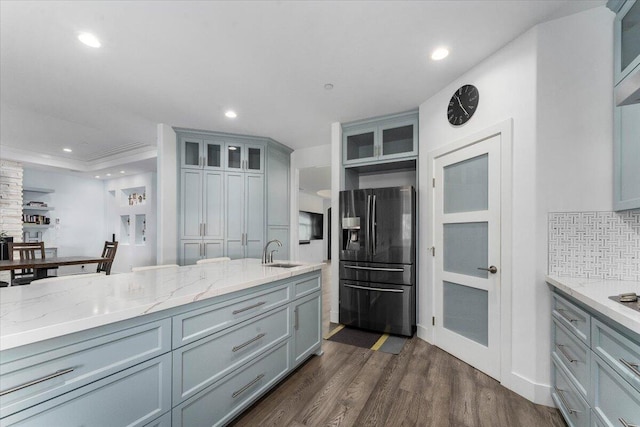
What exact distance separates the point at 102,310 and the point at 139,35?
6.68ft

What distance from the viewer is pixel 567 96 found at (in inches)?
74.8

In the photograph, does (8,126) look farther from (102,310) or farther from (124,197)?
(102,310)

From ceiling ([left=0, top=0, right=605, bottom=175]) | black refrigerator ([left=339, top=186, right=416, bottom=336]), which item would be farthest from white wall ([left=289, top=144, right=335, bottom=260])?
black refrigerator ([left=339, top=186, right=416, bottom=336])

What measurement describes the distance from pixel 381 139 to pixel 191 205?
2864 millimetres

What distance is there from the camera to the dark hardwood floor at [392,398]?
1776 millimetres

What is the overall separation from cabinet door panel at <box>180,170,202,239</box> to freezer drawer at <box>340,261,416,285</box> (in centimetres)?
223

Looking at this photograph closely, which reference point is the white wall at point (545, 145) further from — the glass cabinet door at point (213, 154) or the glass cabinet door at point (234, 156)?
the glass cabinet door at point (213, 154)

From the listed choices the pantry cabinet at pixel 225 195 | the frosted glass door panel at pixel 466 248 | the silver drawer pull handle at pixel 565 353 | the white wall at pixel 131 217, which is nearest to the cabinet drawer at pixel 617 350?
the silver drawer pull handle at pixel 565 353

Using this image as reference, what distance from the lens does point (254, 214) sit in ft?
14.6

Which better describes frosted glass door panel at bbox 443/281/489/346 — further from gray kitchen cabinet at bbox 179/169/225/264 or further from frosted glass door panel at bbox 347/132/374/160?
gray kitchen cabinet at bbox 179/169/225/264

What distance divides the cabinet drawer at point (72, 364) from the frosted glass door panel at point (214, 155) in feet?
10.9

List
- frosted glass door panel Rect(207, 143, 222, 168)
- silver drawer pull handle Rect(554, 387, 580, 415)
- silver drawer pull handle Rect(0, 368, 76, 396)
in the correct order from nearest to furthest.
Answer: silver drawer pull handle Rect(0, 368, 76, 396)
silver drawer pull handle Rect(554, 387, 580, 415)
frosted glass door panel Rect(207, 143, 222, 168)

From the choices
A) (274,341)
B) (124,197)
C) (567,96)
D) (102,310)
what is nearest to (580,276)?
Result: (567,96)

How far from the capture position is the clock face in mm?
2479
